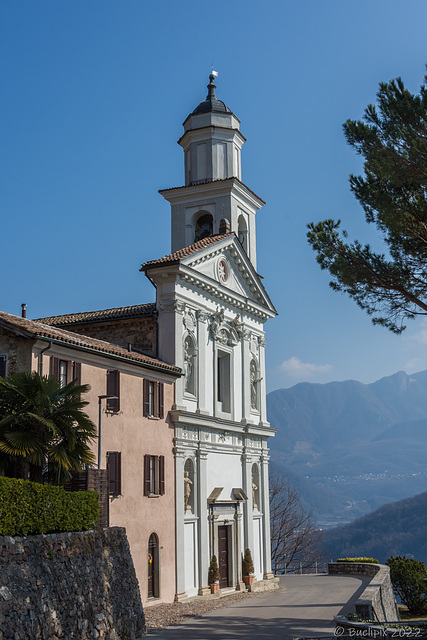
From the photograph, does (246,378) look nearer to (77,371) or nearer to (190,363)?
(190,363)

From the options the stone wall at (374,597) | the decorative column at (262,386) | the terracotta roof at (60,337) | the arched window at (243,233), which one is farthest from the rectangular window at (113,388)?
the arched window at (243,233)

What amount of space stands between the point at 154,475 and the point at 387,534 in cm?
16709

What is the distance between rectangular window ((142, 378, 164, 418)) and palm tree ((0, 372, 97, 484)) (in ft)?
25.4

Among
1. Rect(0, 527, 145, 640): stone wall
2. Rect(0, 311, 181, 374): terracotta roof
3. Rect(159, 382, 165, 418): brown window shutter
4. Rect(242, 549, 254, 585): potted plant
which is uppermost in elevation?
Rect(0, 311, 181, 374): terracotta roof

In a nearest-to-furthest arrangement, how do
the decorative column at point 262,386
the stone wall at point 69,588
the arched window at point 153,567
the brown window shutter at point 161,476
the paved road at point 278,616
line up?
1. the stone wall at point 69,588
2. the paved road at point 278,616
3. the arched window at point 153,567
4. the brown window shutter at point 161,476
5. the decorative column at point 262,386

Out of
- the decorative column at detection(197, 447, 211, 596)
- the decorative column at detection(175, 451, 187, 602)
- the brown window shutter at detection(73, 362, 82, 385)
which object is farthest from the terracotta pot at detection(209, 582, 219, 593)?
the brown window shutter at detection(73, 362, 82, 385)

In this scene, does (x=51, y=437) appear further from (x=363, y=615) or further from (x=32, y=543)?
(x=363, y=615)

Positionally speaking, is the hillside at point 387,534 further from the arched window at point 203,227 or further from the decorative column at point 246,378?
the arched window at point 203,227

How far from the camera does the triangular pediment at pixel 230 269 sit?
31.0 meters

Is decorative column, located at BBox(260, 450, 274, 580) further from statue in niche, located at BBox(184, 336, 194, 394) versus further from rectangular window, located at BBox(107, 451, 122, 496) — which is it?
rectangular window, located at BBox(107, 451, 122, 496)

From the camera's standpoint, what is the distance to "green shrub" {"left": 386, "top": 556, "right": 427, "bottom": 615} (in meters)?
31.7

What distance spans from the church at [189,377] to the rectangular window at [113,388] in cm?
4

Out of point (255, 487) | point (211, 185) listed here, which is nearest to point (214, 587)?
point (255, 487)

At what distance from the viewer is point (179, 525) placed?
2708 cm
